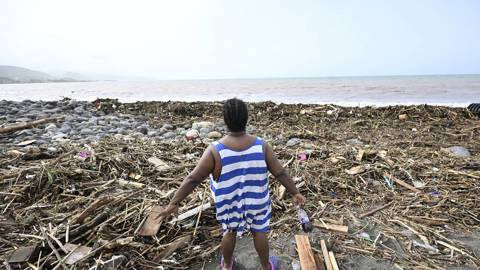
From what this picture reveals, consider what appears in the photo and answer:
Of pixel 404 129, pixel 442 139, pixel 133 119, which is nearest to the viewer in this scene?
pixel 442 139

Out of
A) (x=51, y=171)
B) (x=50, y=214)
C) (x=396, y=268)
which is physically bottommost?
(x=396, y=268)

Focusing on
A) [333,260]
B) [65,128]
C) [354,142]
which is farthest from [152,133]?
[333,260]

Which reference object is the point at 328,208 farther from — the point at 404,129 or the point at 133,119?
the point at 133,119

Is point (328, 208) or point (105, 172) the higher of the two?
point (105, 172)

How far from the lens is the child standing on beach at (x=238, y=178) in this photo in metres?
2.32

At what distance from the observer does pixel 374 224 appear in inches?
133

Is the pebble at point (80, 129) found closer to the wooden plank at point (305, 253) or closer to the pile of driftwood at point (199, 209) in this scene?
the pile of driftwood at point (199, 209)

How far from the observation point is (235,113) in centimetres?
228

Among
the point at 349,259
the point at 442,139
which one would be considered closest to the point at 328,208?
the point at 349,259

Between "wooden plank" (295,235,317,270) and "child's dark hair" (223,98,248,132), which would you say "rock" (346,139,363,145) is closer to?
"wooden plank" (295,235,317,270)

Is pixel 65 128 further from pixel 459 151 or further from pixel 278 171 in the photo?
pixel 459 151

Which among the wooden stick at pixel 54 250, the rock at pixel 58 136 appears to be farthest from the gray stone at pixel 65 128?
the wooden stick at pixel 54 250

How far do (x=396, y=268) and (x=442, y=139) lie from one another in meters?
6.16

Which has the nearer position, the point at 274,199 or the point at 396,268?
the point at 396,268
